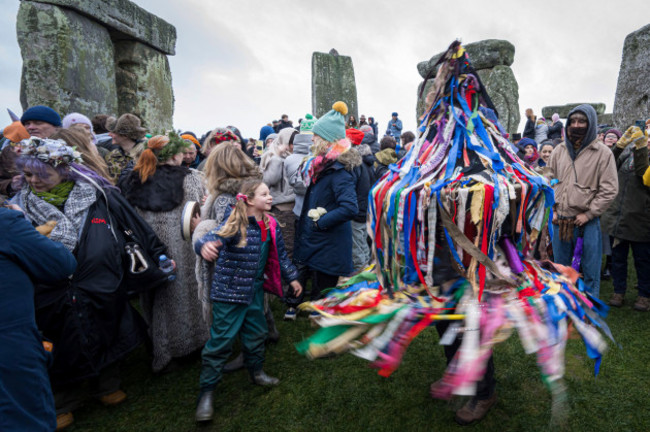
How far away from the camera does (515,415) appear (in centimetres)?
241

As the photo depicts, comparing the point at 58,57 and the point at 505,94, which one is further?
the point at 505,94

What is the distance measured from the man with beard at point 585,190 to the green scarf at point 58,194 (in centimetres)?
396

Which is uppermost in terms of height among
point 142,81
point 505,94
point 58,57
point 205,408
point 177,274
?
point 505,94

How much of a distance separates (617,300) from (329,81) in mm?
12702

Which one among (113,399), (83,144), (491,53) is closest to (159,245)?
(83,144)

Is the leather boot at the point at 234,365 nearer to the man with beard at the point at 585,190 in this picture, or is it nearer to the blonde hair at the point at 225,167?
the blonde hair at the point at 225,167

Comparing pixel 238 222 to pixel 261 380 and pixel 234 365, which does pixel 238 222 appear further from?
pixel 234 365

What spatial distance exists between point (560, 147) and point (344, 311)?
331 cm

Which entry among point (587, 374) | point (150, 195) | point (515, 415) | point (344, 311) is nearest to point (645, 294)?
point (587, 374)

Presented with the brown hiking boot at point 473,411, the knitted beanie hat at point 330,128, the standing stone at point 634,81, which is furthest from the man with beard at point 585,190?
the standing stone at point 634,81

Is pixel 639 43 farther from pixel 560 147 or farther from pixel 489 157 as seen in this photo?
pixel 489 157

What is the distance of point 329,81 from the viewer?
583 inches

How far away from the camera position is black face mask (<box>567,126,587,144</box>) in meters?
3.47

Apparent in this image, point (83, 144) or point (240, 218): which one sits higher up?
point (83, 144)
